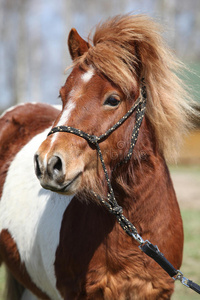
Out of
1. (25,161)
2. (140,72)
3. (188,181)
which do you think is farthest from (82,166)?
(188,181)

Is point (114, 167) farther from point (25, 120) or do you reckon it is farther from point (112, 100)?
point (25, 120)

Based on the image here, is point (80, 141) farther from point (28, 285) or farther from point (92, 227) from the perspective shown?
point (28, 285)

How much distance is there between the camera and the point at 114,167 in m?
2.25

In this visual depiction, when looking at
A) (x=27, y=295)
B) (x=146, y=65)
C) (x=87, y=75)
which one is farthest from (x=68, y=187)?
(x=27, y=295)

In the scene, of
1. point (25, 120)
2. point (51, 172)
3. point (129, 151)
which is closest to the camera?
point (51, 172)

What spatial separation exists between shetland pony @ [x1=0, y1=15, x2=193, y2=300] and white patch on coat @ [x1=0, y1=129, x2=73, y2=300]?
20 mm

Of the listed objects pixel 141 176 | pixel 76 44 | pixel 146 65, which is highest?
pixel 76 44

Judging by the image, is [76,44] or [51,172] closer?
[51,172]

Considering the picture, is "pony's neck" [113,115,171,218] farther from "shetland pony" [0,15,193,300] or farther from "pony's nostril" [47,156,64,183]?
"pony's nostril" [47,156,64,183]

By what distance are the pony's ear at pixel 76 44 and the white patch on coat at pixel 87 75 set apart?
251mm

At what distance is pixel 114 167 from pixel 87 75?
0.57 meters

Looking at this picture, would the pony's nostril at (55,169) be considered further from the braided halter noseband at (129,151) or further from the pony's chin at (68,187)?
the braided halter noseband at (129,151)

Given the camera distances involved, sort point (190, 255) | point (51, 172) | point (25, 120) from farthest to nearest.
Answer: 1. point (190, 255)
2. point (25, 120)
3. point (51, 172)

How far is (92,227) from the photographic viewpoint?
7.82 feet
